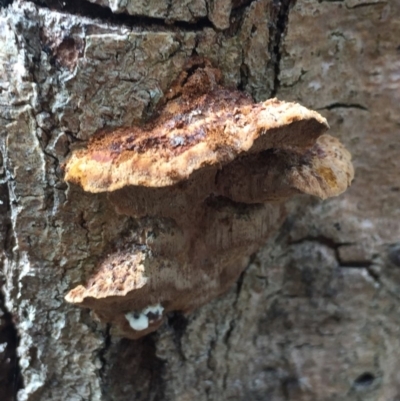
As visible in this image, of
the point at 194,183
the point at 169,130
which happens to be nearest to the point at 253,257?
the point at 194,183

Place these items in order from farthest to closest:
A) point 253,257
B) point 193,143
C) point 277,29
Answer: point 253,257
point 277,29
point 193,143

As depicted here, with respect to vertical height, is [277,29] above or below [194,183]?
above

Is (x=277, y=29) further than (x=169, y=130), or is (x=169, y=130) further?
(x=277, y=29)

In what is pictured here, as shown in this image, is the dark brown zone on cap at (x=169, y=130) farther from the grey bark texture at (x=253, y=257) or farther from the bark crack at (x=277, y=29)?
the bark crack at (x=277, y=29)

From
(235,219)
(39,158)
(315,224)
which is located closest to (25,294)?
(39,158)

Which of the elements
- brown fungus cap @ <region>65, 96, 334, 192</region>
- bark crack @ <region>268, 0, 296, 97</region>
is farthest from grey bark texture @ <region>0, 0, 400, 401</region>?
brown fungus cap @ <region>65, 96, 334, 192</region>

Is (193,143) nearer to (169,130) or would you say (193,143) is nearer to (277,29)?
(169,130)
